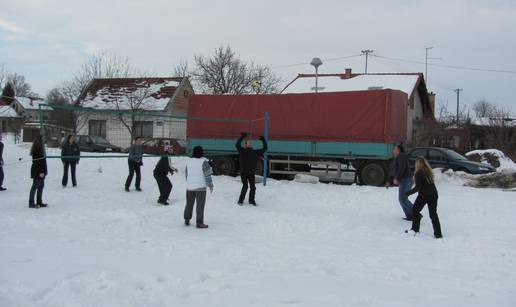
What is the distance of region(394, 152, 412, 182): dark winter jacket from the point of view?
10.6 m

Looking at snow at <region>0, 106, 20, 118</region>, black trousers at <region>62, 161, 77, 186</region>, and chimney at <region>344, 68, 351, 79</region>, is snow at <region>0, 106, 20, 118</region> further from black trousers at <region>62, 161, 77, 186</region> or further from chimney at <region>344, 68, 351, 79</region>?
black trousers at <region>62, 161, 77, 186</region>

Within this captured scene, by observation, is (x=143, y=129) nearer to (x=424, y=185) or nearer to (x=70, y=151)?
(x=70, y=151)

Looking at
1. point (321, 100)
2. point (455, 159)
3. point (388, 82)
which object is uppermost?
point (388, 82)

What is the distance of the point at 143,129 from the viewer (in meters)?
15.5

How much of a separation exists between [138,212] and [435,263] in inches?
232

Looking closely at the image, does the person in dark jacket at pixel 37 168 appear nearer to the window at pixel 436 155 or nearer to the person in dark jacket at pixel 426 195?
the person in dark jacket at pixel 426 195

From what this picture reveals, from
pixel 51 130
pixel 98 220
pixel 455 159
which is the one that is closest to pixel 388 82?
pixel 455 159

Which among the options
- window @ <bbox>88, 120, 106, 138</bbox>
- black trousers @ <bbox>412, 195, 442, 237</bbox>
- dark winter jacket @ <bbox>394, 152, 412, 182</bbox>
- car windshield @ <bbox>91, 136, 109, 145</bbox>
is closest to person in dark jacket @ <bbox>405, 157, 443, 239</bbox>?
black trousers @ <bbox>412, 195, 442, 237</bbox>

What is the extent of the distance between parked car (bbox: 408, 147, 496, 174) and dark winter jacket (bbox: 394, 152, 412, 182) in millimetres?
7152

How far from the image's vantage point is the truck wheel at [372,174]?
52.6ft

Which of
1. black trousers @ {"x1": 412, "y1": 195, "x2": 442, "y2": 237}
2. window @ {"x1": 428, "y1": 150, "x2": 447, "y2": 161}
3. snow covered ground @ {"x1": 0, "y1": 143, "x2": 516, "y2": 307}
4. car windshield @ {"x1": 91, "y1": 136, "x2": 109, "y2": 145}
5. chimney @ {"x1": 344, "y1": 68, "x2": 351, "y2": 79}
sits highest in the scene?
chimney @ {"x1": 344, "y1": 68, "x2": 351, "y2": 79}

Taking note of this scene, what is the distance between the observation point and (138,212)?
1049 cm

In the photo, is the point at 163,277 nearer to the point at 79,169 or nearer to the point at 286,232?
the point at 286,232

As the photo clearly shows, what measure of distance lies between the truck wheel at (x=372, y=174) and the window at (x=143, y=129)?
6.77 metres
